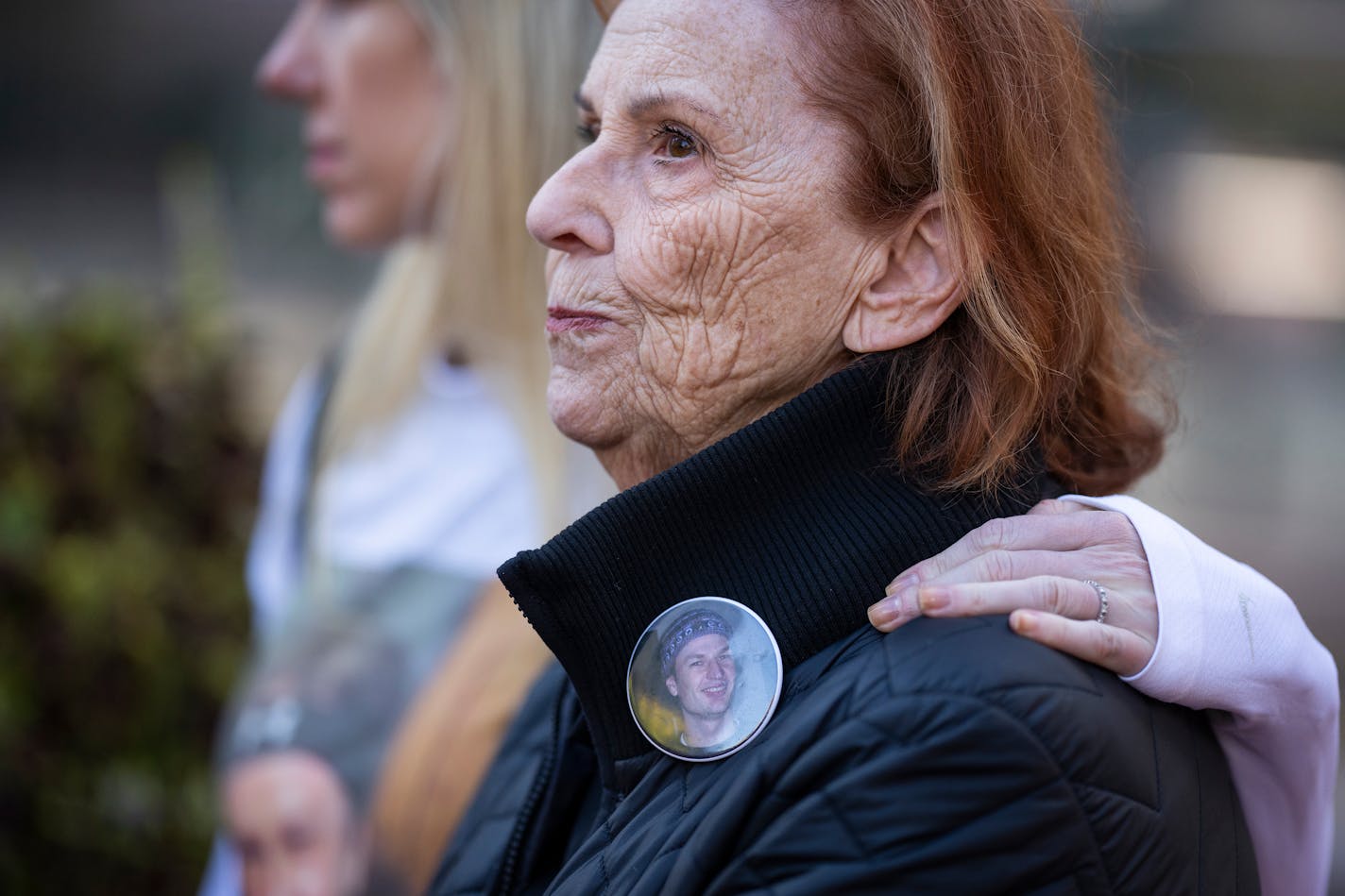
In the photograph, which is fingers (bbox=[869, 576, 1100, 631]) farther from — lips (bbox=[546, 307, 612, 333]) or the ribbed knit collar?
lips (bbox=[546, 307, 612, 333])

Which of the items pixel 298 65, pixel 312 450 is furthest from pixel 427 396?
pixel 298 65

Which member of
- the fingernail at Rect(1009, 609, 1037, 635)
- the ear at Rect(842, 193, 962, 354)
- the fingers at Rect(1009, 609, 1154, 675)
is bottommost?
the fingers at Rect(1009, 609, 1154, 675)

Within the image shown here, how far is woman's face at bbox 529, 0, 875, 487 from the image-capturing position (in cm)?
152

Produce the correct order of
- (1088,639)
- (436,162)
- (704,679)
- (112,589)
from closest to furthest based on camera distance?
(1088,639), (704,679), (436,162), (112,589)

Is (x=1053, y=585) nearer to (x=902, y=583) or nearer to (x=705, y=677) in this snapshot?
(x=902, y=583)

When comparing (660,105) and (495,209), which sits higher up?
(495,209)

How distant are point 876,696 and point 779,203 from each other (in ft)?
2.02

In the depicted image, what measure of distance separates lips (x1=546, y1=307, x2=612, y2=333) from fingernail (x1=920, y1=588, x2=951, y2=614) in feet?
1.85

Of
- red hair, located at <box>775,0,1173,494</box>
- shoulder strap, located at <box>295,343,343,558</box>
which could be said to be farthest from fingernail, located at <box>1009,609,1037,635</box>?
shoulder strap, located at <box>295,343,343,558</box>

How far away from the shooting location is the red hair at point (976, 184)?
1475mm

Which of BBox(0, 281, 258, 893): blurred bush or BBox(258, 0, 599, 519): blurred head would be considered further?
BBox(0, 281, 258, 893): blurred bush

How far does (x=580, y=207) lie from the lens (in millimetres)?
1618

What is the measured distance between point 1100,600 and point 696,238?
0.63m

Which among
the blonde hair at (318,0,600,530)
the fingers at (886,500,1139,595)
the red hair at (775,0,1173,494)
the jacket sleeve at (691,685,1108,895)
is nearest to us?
the jacket sleeve at (691,685,1108,895)
